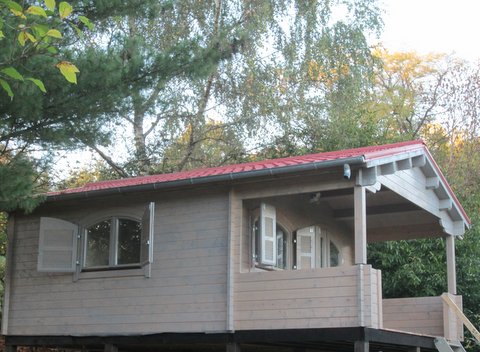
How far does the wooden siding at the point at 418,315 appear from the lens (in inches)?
533

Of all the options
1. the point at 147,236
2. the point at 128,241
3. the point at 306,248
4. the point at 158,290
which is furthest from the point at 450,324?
the point at 128,241

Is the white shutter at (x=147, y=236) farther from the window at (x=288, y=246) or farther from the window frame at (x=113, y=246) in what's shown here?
the window at (x=288, y=246)

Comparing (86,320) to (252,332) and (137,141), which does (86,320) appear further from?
(137,141)

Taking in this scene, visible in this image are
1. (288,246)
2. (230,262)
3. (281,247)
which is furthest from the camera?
(288,246)

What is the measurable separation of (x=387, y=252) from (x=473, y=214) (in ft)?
8.57

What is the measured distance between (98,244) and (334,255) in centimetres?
464

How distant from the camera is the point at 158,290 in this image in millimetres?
11852

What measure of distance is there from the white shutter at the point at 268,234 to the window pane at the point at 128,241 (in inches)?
87.3

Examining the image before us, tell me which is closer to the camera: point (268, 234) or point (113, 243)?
point (268, 234)

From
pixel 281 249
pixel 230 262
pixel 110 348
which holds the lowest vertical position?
pixel 110 348

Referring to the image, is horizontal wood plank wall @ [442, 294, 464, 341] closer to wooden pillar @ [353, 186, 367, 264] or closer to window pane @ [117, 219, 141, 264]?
wooden pillar @ [353, 186, 367, 264]

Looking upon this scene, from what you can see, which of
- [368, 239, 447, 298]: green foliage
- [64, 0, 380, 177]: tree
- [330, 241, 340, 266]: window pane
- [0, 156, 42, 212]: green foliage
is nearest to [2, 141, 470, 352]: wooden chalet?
[330, 241, 340, 266]: window pane

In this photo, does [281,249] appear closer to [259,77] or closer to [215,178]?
[215,178]

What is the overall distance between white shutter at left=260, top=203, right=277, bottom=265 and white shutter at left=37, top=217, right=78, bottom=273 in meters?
3.45
